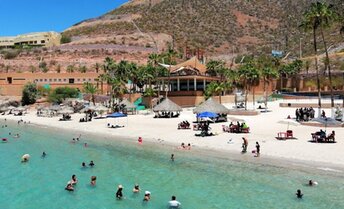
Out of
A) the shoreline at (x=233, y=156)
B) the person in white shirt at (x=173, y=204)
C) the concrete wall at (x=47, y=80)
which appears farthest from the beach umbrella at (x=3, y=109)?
the person in white shirt at (x=173, y=204)

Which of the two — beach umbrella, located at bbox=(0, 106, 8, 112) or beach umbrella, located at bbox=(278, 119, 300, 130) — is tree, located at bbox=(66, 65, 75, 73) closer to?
beach umbrella, located at bbox=(0, 106, 8, 112)

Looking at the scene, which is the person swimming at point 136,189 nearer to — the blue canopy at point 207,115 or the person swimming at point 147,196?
the person swimming at point 147,196

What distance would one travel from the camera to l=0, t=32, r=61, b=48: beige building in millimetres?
129750

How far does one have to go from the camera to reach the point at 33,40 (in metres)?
132

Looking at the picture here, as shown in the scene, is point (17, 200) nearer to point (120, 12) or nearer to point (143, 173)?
point (143, 173)

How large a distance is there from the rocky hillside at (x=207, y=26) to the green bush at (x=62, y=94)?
43.7 m

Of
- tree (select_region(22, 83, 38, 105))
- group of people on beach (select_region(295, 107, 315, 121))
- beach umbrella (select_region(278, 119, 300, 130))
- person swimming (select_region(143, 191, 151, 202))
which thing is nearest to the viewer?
person swimming (select_region(143, 191, 151, 202))

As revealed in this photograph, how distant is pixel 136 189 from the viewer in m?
20.7

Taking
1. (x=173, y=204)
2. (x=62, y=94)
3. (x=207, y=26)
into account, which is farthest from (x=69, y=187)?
(x=207, y=26)

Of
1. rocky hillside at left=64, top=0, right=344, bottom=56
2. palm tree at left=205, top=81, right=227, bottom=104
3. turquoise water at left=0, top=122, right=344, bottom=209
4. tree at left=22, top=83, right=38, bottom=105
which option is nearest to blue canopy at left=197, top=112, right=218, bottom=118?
turquoise water at left=0, top=122, right=344, bottom=209

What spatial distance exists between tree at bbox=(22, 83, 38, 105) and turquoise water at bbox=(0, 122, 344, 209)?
47075 mm

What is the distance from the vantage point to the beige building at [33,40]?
130 metres

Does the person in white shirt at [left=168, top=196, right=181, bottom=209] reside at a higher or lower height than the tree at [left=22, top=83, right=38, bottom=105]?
lower

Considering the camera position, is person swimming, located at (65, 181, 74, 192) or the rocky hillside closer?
person swimming, located at (65, 181, 74, 192)
